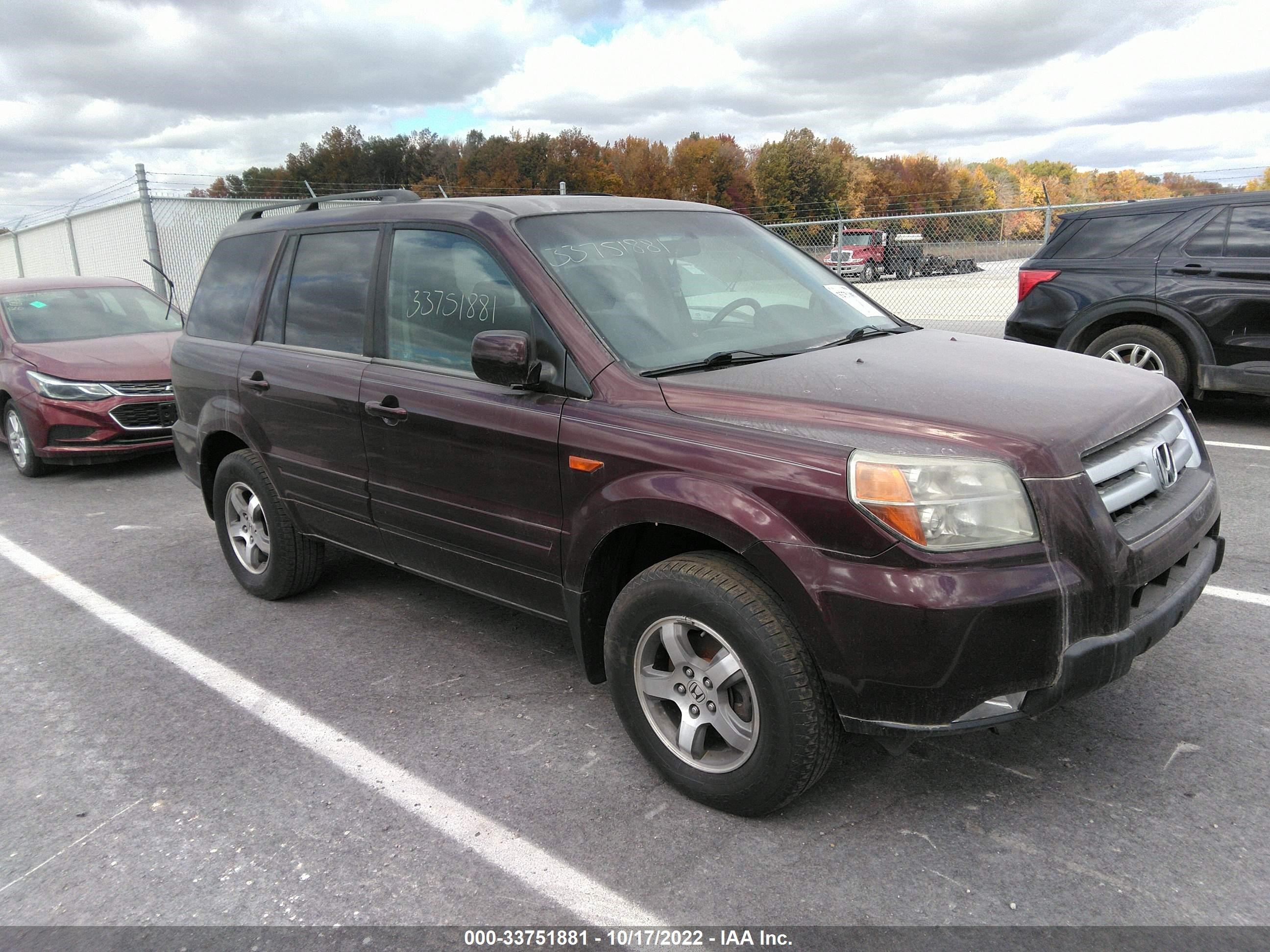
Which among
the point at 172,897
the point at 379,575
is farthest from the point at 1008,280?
the point at 172,897

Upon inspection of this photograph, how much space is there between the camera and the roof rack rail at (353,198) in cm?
421

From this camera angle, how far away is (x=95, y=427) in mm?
7520

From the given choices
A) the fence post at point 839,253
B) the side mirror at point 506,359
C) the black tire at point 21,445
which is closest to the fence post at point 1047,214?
the fence post at point 839,253

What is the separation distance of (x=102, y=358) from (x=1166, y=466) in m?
7.85

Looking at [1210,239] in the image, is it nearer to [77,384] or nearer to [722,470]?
[722,470]

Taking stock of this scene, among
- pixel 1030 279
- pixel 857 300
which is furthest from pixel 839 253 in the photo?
pixel 857 300

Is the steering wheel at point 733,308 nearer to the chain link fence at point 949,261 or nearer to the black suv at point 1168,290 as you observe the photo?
the black suv at point 1168,290

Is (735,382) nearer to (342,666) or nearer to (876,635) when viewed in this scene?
(876,635)

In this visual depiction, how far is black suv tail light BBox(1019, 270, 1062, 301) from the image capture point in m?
7.83

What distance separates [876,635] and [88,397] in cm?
723

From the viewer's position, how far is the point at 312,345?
413cm

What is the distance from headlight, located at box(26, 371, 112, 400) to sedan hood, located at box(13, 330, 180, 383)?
0.04m

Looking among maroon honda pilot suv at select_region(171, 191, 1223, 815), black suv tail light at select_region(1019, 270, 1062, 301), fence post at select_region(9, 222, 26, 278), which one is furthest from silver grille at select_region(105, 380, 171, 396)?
fence post at select_region(9, 222, 26, 278)

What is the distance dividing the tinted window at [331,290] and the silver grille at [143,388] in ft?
13.1
